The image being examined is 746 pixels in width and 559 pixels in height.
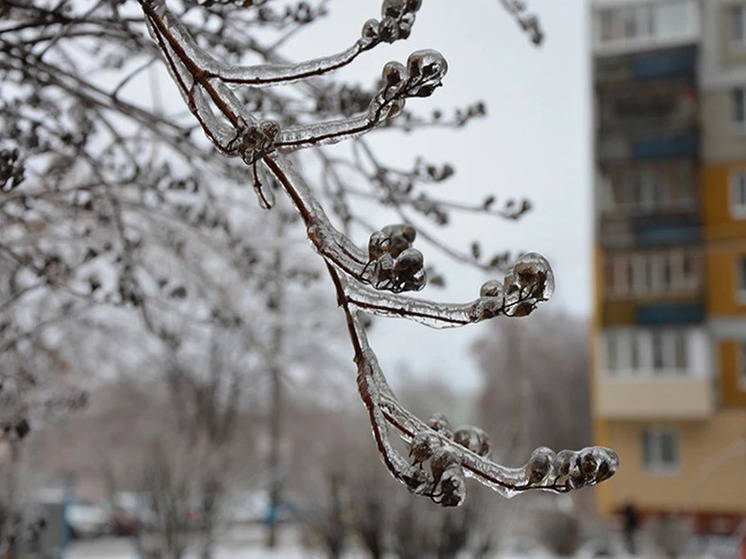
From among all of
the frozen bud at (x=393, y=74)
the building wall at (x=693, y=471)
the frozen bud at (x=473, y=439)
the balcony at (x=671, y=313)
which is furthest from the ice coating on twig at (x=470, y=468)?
the balcony at (x=671, y=313)

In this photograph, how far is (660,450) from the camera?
22.0 meters

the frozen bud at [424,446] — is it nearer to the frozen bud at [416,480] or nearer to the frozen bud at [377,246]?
the frozen bud at [416,480]

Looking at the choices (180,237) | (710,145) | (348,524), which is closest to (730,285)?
(710,145)

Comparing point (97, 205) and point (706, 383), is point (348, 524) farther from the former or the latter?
point (706, 383)

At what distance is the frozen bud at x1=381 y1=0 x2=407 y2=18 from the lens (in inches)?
50.4

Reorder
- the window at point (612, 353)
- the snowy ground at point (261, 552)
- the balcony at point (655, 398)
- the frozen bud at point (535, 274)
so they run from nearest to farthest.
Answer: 1. the frozen bud at point (535, 274)
2. the snowy ground at point (261, 552)
3. the balcony at point (655, 398)
4. the window at point (612, 353)

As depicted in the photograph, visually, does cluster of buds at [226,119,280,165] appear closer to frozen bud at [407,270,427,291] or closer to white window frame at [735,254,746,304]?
frozen bud at [407,270,427,291]

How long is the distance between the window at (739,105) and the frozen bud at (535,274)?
22.5 m

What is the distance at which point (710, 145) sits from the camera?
22.0 meters

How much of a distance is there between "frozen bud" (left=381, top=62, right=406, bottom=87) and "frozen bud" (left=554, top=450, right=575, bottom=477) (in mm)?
537

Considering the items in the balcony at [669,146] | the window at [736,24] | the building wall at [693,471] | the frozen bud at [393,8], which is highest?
the window at [736,24]

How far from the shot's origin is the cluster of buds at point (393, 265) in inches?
47.4

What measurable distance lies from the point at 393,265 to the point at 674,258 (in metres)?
21.6

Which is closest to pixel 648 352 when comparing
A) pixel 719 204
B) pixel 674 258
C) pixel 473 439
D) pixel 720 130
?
pixel 674 258
